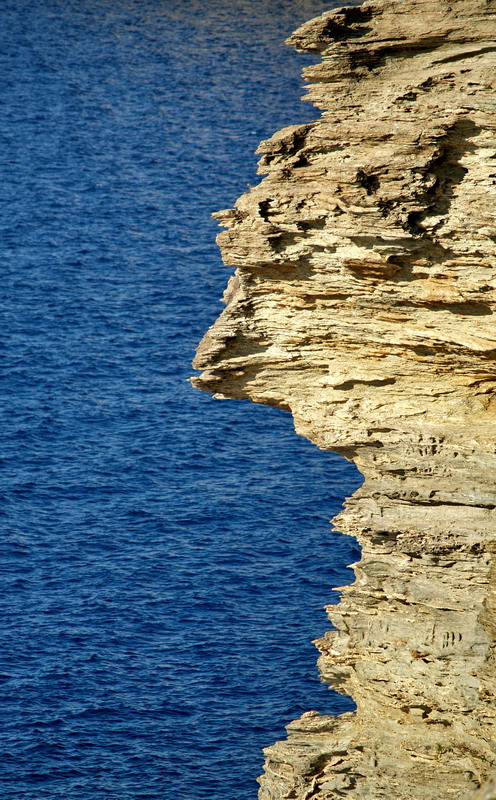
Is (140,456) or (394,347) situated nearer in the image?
(394,347)

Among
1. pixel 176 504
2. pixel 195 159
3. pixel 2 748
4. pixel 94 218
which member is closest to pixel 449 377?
pixel 2 748

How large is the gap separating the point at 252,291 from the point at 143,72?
71328 mm

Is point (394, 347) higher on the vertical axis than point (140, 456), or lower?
higher

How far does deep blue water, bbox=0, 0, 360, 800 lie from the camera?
3472cm

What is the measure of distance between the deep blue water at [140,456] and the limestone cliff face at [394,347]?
35.6 feet

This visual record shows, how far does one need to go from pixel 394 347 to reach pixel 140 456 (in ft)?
103

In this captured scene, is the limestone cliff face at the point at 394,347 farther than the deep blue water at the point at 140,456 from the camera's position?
No

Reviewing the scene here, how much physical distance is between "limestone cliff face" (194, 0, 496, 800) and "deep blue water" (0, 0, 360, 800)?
35.6ft

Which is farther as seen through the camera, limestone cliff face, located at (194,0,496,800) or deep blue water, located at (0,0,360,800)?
deep blue water, located at (0,0,360,800)

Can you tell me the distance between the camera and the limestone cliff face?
63.5 feet

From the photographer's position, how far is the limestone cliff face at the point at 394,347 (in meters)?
19.4

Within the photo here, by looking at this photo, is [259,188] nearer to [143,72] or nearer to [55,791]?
[55,791]

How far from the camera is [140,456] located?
51125mm

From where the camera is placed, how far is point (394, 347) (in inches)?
843
